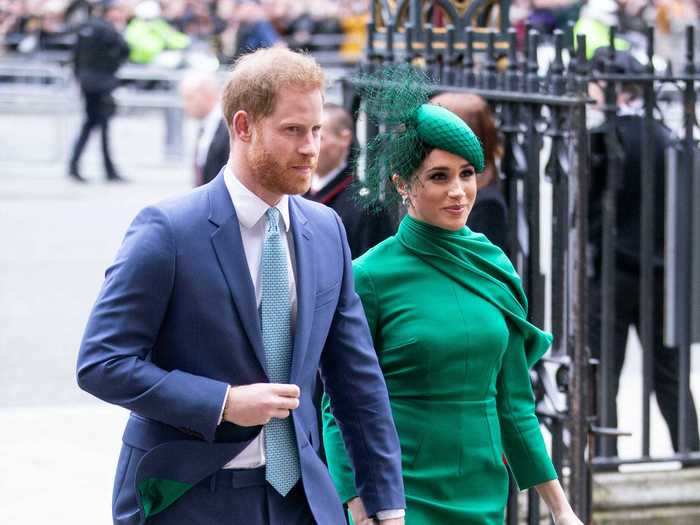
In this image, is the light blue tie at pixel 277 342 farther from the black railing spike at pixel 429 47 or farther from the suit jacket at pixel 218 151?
the suit jacket at pixel 218 151

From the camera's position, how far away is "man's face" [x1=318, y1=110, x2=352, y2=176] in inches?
245

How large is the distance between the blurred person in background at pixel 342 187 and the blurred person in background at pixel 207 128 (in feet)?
1.48

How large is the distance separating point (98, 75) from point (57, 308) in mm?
8505

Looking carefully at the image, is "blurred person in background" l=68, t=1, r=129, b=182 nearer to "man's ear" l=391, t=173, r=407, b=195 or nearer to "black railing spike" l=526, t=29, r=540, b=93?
"black railing spike" l=526, t=29, r=540, b=93

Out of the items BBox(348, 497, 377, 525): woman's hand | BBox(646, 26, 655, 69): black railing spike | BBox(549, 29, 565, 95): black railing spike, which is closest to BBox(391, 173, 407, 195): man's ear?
BBox(348, 497, 377, 525): woman's hand

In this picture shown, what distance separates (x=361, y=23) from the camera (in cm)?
2705

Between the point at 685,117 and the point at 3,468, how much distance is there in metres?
3.20

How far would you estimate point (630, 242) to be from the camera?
6406 mm

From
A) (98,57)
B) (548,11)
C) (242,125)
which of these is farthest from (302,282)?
(548,11)

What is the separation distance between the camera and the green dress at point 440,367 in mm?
3527

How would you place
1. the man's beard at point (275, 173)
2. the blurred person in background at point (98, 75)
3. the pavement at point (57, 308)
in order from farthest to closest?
the blurred person in background at point (98, 75)
the pavement at point (57, 308)
the man's beard at point (275, 173)

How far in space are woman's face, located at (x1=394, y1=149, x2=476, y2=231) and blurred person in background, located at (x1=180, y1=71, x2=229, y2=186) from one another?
266cm

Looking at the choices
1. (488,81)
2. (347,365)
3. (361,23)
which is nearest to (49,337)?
(488,81)

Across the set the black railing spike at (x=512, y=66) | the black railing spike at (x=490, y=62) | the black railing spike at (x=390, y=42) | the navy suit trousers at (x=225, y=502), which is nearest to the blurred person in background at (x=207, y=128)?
the black railing spike at (x=390, y=42)
